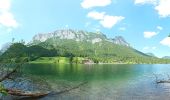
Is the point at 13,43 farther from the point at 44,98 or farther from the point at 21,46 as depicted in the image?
the point at 44,98

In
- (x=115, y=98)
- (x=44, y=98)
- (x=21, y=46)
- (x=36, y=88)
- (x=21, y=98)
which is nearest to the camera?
(x=21, y=46)

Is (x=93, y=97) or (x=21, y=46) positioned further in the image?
(x=93, y=97)

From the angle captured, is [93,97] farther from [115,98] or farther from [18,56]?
[18,56]

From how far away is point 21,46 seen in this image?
137ft

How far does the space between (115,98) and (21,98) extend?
18663 mm

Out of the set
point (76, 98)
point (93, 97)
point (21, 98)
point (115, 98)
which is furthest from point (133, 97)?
point (21, 98)

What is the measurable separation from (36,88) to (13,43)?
2206cm

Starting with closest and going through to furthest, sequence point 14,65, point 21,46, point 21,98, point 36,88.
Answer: point 21,46
point 14,65
point 21,98
point 36,88

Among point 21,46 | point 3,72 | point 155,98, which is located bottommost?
point 155,98

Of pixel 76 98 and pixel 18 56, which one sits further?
pixel 76 98

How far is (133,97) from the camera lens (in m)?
58.5

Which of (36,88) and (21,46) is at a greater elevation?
(21,46)

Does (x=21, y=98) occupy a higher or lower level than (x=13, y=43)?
lower

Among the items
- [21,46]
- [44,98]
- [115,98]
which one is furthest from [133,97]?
[21,46]
